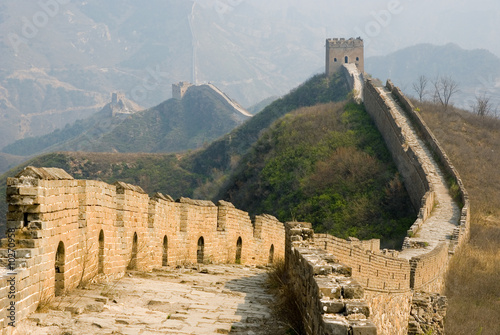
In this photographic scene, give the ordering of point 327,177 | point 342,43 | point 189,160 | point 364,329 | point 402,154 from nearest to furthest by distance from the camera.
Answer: point 364,329, point 402,154, point 327,177, point 189,160, point 342,43

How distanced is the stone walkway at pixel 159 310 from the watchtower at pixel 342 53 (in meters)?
74.2

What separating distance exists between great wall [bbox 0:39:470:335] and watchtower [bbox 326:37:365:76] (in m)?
57.0

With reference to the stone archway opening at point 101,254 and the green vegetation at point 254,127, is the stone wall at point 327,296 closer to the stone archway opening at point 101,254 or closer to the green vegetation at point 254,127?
the stone archway opening at point 101,254

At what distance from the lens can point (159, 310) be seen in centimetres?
884

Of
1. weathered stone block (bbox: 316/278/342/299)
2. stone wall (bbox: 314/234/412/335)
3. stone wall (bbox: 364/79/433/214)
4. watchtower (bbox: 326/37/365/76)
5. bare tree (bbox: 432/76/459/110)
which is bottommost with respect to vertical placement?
stone wall (bbox: 314/234/412/335)

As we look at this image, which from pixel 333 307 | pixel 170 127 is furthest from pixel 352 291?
pixel 170 127

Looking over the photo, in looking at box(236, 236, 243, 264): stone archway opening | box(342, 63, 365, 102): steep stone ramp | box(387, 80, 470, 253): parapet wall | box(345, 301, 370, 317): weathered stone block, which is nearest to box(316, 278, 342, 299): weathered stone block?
box(345, 301, 370, 317): weathered stone block

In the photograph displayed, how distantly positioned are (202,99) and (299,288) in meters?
138

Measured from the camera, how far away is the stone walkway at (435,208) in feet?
79.2

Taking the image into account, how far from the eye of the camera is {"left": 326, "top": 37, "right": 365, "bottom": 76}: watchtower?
84369 millimetres

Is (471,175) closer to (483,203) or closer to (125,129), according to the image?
(483,203)

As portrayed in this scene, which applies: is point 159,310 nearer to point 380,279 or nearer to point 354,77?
point 380,279

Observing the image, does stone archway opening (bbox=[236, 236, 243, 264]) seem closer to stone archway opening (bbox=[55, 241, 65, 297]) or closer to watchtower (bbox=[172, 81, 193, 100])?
stone archway opening (bbox=[55, 241, 65, 297])

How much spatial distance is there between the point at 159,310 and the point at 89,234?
165 cm
